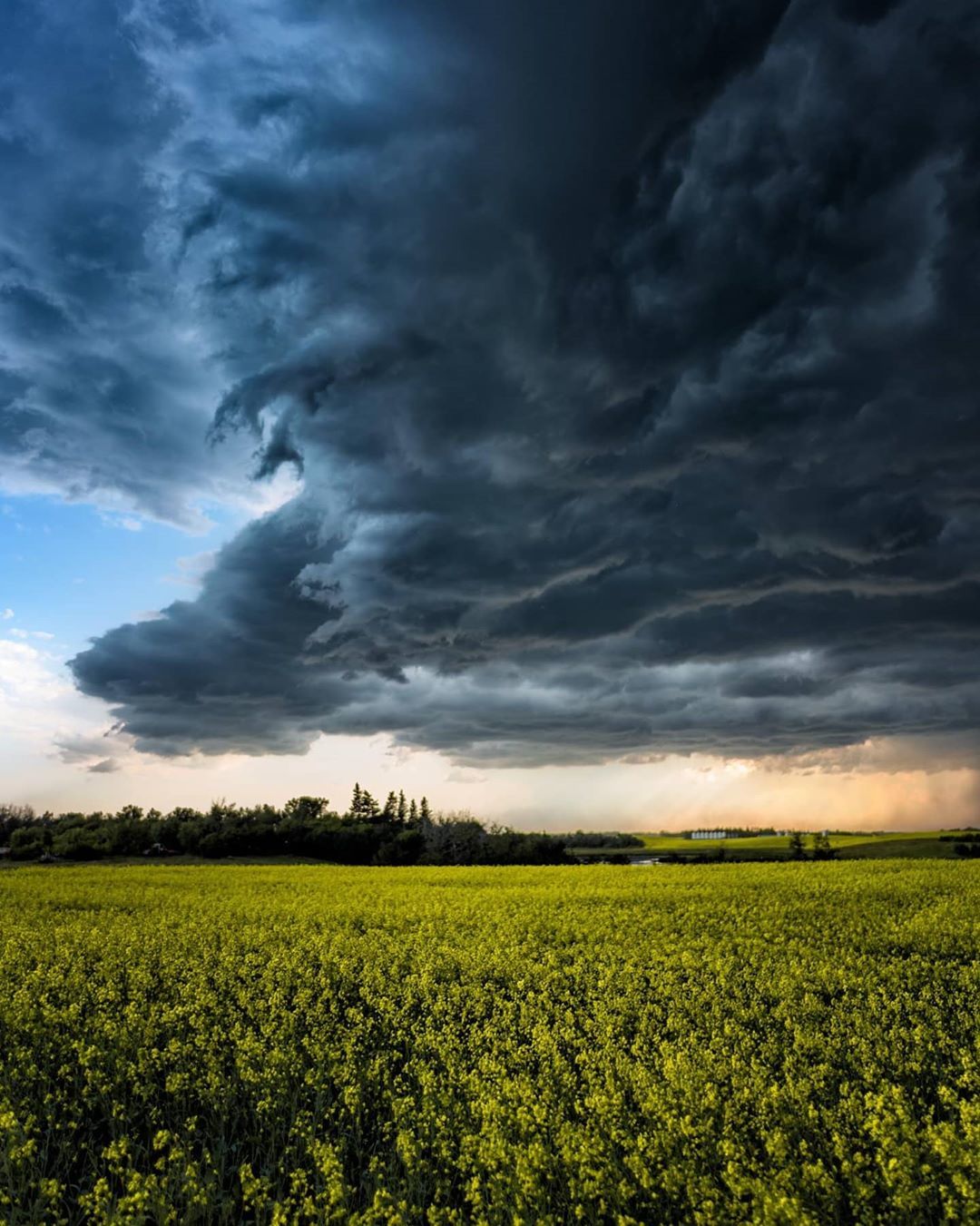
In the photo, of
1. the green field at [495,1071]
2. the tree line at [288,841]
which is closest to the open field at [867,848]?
the tree line at [288,841]

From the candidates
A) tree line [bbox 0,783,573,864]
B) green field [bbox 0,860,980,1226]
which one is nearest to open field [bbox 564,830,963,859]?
tree line [bbox 0,783,573,864]

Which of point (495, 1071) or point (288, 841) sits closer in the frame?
point (495, 1071)

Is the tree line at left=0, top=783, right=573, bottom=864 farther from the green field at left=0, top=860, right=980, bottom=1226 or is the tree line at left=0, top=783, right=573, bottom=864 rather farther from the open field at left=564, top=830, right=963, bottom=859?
the green field at left=0, top=860, right=980, bottom=1226

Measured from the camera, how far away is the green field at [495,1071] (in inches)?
323

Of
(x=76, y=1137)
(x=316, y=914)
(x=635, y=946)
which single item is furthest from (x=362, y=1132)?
(x=316, y=914)

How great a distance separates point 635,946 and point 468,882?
26.5 meters

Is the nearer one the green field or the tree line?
the green field

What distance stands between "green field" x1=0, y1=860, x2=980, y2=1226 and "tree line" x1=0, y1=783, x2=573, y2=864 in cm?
5903

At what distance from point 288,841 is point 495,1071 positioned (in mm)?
84158

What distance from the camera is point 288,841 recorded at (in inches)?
3509

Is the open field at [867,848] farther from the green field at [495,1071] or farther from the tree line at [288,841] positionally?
the green field at [495,1071]

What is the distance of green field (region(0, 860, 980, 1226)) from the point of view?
323 inches

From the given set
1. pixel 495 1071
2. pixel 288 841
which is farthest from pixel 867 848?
pixel 495 1071

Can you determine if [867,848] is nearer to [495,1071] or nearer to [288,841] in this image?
[288,841]
